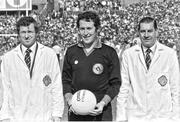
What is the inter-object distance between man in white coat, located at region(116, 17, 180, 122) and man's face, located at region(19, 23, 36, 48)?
1.00 metres

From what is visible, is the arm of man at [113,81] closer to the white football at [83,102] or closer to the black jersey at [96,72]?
the black jersey at [96,72]

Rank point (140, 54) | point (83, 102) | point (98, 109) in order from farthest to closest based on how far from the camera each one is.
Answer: point (140, 54), point (98, 109), point (83, 102)

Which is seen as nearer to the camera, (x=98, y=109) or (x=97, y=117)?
(x=98, y=109)

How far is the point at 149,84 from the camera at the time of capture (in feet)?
16.1

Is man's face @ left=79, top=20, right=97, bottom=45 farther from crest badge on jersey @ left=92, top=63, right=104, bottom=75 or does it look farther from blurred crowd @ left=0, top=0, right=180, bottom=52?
blurred crowd @ left=0, top=0, right=180, bottom=52

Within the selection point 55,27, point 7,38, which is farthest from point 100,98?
point 55,27

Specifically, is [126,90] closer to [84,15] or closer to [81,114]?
[81,114]

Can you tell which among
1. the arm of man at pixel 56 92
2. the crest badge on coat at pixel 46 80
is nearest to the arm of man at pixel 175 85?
the arm of man at pixel 56 92

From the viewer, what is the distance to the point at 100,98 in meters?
4.88

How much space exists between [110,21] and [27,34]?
32693 millimetres

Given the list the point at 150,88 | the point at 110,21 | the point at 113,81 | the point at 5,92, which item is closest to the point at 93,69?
the point at 113,81

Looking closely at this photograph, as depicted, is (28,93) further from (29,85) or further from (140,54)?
(140,54)

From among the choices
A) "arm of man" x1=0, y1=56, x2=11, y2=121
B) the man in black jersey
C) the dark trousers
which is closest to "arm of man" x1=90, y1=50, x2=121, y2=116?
the man in black jersey

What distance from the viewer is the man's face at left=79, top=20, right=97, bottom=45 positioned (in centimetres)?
Answer: 483
